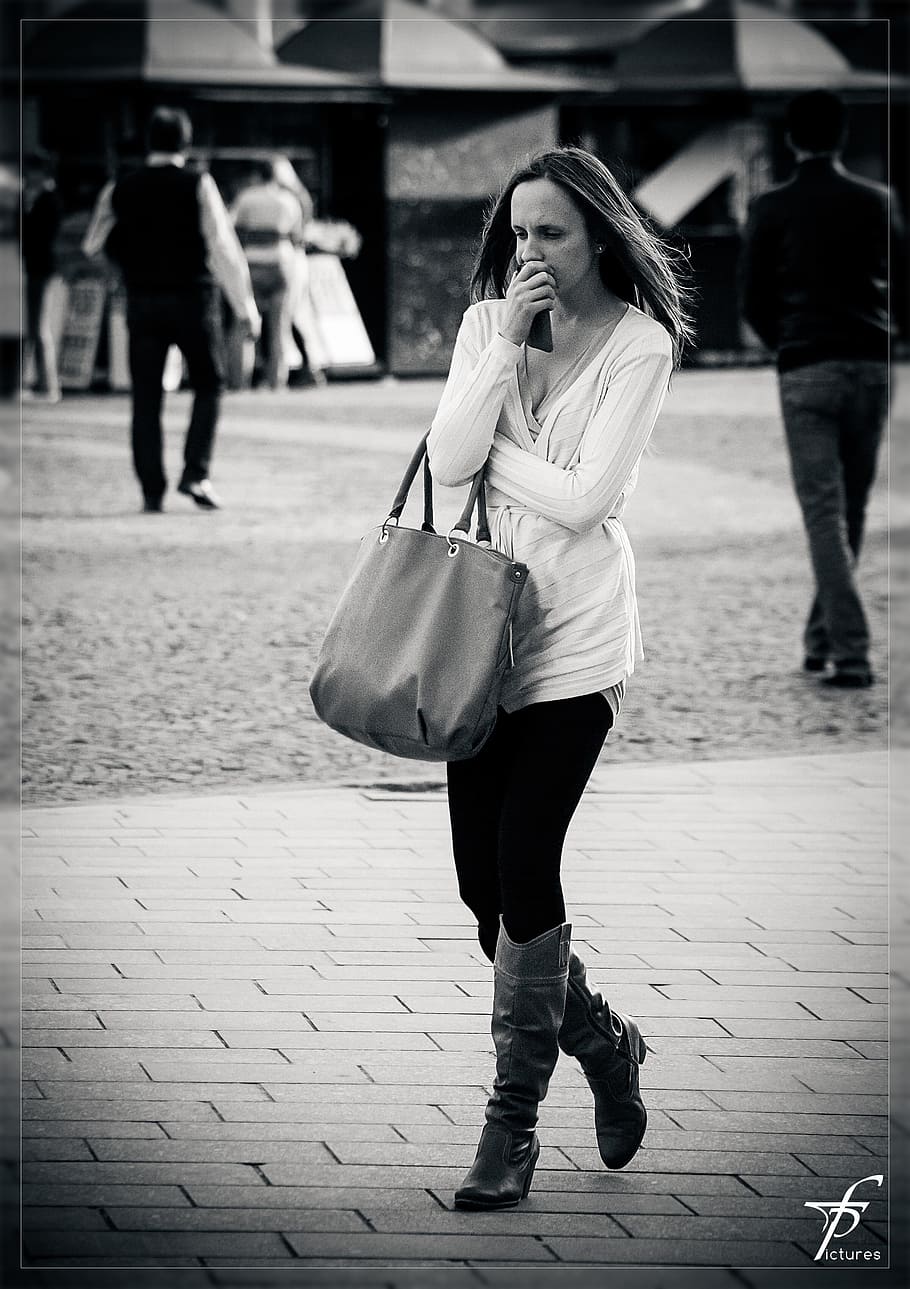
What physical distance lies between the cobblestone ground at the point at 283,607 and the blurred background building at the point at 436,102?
568 cm

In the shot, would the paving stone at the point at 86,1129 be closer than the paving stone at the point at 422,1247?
No

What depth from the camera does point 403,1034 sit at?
180 inches

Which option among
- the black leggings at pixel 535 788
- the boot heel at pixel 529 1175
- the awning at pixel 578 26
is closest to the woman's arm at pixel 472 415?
the black leggings at pixel 535 788

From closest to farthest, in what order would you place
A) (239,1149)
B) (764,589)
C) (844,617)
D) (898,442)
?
(239,1149) < (844,617) < (764,589) < (898,442)

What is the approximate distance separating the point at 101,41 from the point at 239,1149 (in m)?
19.8

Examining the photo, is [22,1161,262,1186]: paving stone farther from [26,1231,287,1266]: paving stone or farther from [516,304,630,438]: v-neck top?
[516,304,630,438]: v-neck top

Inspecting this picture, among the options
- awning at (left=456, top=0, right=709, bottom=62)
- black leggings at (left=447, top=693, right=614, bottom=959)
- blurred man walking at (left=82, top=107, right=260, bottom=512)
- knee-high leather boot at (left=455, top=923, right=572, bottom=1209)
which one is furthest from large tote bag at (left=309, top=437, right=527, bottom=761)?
awning at (left=456, top=0, right=709, bottom=62)

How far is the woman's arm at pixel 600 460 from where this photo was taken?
3631 mm

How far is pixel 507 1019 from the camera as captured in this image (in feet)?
12.3

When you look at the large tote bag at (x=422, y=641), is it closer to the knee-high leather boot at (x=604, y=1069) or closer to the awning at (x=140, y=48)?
the knee-high leather boot at (x=604, y=1069)

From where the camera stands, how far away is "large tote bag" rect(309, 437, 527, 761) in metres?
3.56

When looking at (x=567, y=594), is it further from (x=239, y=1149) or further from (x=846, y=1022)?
(x=846, y=1022)

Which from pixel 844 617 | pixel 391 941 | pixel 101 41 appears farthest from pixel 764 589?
pixel 101 41

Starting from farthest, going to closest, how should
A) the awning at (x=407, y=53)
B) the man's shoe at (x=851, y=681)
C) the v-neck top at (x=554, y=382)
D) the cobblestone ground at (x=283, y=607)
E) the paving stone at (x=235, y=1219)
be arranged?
the awning at (x=407, y=53), the man's shoe at (x=851, y=681), the cobblestone ground at (x=283, y=607), the v-neck top at (x=554, y=382), the paving stone at (x=235, y=1219)
